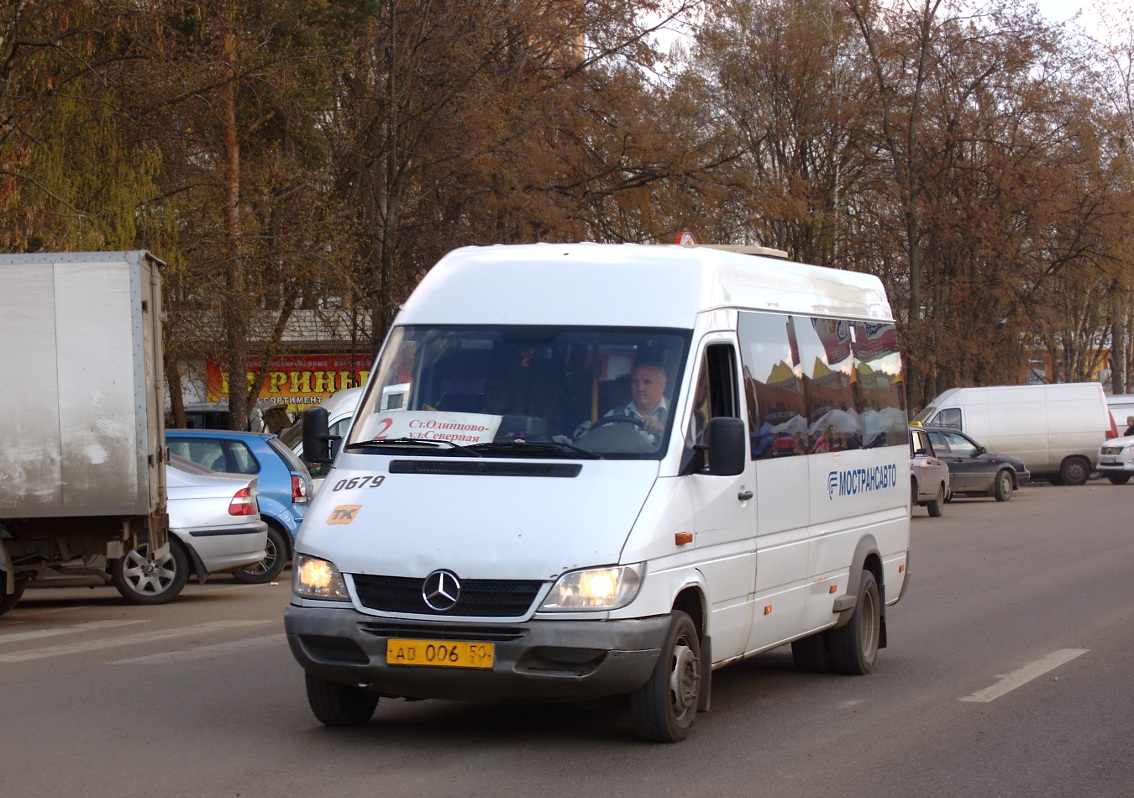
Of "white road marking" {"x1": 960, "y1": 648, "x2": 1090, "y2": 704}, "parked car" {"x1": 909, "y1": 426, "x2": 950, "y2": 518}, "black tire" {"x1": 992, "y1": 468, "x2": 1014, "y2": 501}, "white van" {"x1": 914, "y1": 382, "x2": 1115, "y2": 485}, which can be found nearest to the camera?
"white road marking" {"x1": 960, "y1": 648, "x2": 1090, "y2": 704}

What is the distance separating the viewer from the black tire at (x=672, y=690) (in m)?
6.95

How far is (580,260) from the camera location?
8008mm

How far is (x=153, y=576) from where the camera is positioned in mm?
14414

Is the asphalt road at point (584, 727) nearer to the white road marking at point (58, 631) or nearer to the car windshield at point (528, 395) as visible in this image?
the white road marking at point (58, 631)

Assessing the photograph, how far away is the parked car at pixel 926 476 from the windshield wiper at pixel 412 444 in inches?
808

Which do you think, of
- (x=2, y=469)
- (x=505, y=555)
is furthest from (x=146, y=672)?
(x=505, y=555)

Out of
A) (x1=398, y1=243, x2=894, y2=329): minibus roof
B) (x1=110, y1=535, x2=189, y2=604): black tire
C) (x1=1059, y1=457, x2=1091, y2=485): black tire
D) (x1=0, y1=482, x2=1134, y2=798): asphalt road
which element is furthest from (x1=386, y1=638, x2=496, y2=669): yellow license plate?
(x1=1059, y1=457, x2=1091, y2=485): black tire

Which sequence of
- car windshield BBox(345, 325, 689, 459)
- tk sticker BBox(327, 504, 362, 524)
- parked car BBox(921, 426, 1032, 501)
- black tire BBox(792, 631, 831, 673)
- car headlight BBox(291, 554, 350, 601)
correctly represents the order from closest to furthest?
car headlight BBox(291, 554, 350, 601) → tk sticker BBox(327, 504, 362, 524) → car windshield BBox(345, 325, 689, 459) → black tire BBox(792, 631, 831, 673) → parked car BBox(921, 426, 1032, 501)

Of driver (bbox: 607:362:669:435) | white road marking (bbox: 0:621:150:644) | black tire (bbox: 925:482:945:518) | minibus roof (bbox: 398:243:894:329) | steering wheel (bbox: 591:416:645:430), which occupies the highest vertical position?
minibus roof (bbox: 398:243:894:329)

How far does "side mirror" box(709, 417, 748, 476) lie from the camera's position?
7.14 m

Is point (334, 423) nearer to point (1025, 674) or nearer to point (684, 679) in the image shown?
point (1025, 674)

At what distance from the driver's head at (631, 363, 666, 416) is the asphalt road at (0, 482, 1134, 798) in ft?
5.39

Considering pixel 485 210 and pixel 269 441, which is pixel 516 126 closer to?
pixel 485 210

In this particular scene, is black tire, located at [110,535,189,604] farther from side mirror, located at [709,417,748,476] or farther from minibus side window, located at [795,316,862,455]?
side mirror, located at [709,417,748,476]
